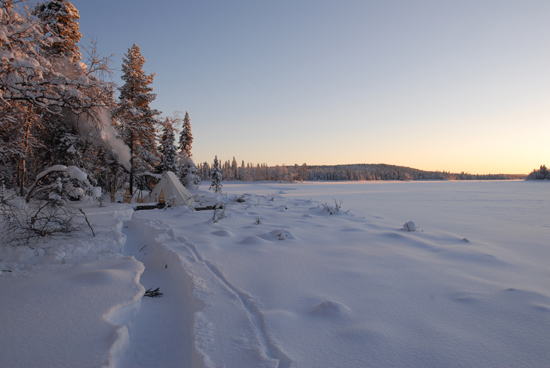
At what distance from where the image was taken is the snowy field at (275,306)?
2246 mm

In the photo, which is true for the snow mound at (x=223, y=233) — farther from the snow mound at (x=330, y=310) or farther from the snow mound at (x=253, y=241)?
the snow mound at (x=330, y=310)

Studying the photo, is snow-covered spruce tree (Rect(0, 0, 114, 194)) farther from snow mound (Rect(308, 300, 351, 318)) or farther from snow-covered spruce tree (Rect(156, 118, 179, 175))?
snow-covered spruce tree (Rect(156, 118, 179, 175))

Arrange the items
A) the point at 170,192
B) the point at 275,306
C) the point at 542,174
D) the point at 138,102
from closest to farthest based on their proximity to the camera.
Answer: the point at 275,306 < the point at 170,192 < the point at 138,102 < the point at 542,174

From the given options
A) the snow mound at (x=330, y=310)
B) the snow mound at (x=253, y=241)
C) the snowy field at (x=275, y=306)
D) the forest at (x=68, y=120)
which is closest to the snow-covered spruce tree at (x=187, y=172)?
the forest at (x=68, y=120)

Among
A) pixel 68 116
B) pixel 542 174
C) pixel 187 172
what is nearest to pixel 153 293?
pixel 68 116

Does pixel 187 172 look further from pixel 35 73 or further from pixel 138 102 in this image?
pixel 35 73

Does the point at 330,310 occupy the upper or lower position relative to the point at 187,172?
lower

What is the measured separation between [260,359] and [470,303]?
251cm

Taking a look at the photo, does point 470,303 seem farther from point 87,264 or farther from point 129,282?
point 87,264

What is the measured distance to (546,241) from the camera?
6488mm

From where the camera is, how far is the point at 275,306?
10.1ft

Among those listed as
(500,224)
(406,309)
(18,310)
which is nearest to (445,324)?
(406,309)

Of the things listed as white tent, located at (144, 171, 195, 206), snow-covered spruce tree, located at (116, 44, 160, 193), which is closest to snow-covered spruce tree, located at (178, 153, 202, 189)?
snow-covered spruce tree, located at (116, 44, 160, 193)

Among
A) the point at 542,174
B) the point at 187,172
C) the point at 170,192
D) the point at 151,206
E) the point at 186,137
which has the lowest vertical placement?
the point at 151,206
